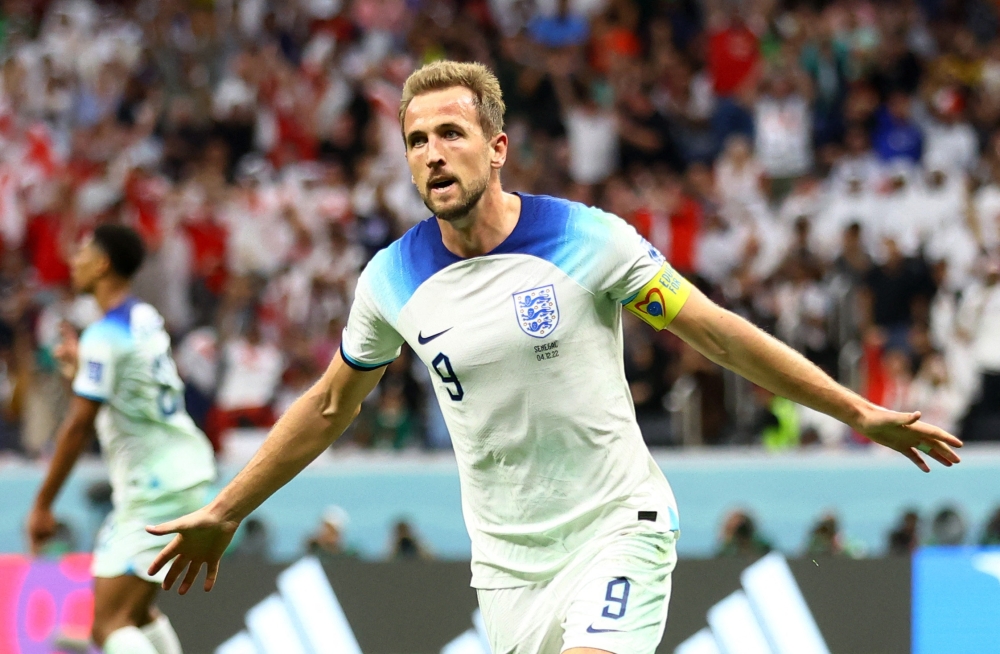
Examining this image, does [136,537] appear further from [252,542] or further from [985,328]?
[985,328]

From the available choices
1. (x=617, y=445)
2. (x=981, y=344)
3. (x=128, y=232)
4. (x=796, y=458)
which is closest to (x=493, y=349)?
(x=617, y=445)

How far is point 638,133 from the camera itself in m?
15.4

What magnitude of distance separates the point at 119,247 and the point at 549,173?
7.99 metres

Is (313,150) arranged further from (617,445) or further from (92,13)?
(617,445)

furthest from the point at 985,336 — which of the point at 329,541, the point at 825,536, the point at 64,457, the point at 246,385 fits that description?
the point at 64,457

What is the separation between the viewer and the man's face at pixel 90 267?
24.2 ft

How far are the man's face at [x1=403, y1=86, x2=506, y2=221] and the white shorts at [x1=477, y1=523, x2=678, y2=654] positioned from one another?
3.67 ft

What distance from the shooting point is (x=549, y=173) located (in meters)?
14.9

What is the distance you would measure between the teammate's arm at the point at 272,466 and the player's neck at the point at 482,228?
0.52 m

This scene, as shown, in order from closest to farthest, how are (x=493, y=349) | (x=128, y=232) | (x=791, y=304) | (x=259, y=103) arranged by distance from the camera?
(x=493, y=349) → (x=128, y=232) → (x=791, y=304) → (x=259, y=103)

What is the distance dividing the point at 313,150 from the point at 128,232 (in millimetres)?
8605

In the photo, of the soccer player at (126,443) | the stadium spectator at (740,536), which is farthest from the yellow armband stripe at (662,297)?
the stadium spectator at (740,536)

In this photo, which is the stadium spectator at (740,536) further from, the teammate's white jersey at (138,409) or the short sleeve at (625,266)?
the short sleeve at (625,266)

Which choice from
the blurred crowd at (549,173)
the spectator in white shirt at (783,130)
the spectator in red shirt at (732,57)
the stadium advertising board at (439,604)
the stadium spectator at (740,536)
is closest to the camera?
the stadium advertising board at (439,604)
